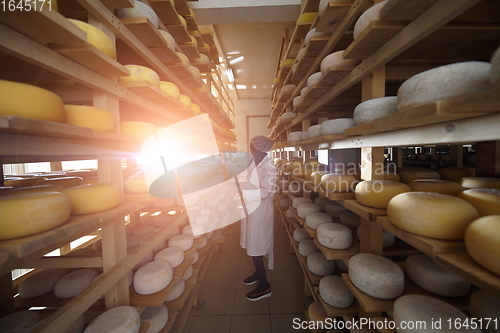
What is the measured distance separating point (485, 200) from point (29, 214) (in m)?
1.69

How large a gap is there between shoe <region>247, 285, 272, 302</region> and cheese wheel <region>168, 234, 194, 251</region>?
3.10 ft

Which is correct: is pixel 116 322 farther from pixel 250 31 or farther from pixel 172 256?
pixel 250 31

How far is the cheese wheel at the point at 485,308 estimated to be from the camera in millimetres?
844

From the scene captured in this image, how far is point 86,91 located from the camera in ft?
4.25

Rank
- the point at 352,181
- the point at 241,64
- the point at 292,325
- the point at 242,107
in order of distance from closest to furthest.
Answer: the point at 352,181
the point at 292,325
the point at 241,64
the point at 242,107

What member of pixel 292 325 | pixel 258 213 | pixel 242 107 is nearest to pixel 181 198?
pixel 258 213

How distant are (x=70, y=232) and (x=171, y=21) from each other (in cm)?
230

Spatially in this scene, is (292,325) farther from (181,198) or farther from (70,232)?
(70,232)

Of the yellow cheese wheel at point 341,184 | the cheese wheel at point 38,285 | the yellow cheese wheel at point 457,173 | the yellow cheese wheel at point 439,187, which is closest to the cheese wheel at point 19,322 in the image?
the cheese wheel at point 38,285

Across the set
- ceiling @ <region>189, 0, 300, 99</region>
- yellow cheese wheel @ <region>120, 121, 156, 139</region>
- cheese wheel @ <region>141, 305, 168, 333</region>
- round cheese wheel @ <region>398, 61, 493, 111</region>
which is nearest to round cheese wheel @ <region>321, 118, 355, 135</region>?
round cheese wheel @ <region>398, 61, 493, 111</region>

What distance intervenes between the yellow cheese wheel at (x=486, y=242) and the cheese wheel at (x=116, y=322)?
1532 mm

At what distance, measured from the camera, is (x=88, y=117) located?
3.28 feet

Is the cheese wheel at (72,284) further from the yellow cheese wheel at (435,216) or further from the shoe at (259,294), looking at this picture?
the yellow cheese wheel at (435,216)

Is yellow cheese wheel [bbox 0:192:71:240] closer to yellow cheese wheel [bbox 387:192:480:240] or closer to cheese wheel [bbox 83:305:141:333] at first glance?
cheese wheel [bbox 83:305:141:333]
